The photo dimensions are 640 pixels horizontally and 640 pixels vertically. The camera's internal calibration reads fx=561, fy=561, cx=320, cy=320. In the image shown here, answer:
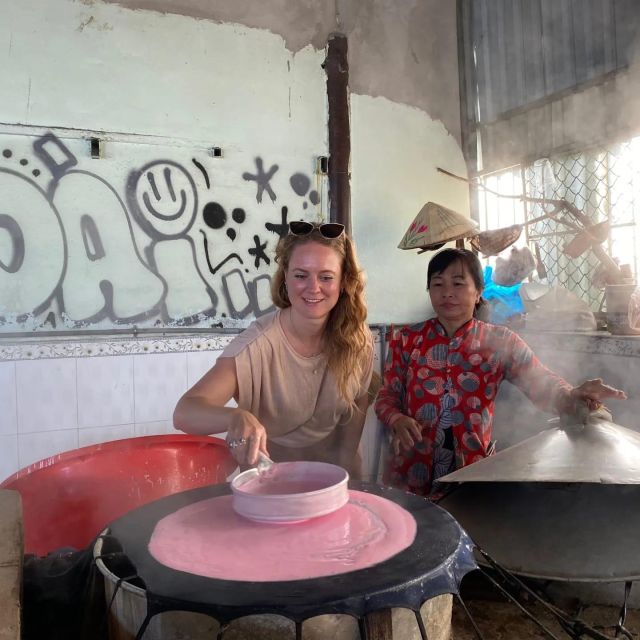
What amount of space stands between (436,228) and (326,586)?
3.15 metres

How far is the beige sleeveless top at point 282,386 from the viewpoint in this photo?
6.76ft

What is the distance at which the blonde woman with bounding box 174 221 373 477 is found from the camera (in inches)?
80.8

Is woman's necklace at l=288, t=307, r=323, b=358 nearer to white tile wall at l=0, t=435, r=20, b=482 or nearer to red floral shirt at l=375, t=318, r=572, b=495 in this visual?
red floral shirt at l=375, t=318, r=572, b=495

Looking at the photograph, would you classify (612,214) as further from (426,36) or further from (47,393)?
(47,393)

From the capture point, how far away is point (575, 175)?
12.0 ft

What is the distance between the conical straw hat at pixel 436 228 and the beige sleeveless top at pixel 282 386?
6.30 feet

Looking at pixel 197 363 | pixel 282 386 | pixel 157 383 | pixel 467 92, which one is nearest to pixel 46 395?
pixel 157 383

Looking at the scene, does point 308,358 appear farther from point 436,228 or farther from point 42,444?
point 436,228

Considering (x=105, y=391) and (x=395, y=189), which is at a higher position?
(x=395, y=189)

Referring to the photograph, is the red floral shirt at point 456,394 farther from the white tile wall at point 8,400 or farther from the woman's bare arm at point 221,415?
the white tile wall at point 8,400

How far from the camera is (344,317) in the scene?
218cm

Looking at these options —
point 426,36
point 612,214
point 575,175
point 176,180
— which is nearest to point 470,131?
point 426,36

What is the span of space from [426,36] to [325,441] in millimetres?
3537

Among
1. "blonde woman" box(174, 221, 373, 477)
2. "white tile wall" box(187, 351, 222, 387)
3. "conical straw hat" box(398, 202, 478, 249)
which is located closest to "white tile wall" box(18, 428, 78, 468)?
"white tile wall" box(187, 351, 222, 387)
